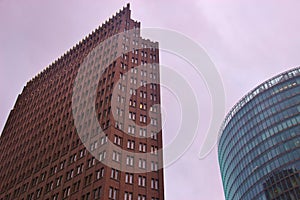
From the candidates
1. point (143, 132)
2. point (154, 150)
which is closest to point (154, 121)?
point (143, 132)

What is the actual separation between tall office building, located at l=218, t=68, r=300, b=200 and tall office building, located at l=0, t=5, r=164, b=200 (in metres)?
61.0

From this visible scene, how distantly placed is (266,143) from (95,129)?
80.1 metres

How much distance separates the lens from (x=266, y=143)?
13162cm

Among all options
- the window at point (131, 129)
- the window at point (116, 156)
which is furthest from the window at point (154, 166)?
the window at point (131, 129)

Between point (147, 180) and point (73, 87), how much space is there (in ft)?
156

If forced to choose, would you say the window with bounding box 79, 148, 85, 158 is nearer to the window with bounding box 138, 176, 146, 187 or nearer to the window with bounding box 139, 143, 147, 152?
the window with bounding box 139, 143, 147, 152

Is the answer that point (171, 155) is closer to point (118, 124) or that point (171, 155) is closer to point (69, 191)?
point (118, 124)

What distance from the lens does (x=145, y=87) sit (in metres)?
92.9

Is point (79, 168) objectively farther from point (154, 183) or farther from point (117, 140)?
point (154, 183)

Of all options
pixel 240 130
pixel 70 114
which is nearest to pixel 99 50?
pixel 70 114

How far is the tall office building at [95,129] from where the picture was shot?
235 ft

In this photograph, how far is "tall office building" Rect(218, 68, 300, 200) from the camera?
400ft

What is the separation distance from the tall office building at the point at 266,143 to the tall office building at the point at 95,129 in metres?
61.0

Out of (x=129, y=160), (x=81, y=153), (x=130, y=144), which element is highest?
(x=130, y=144)
